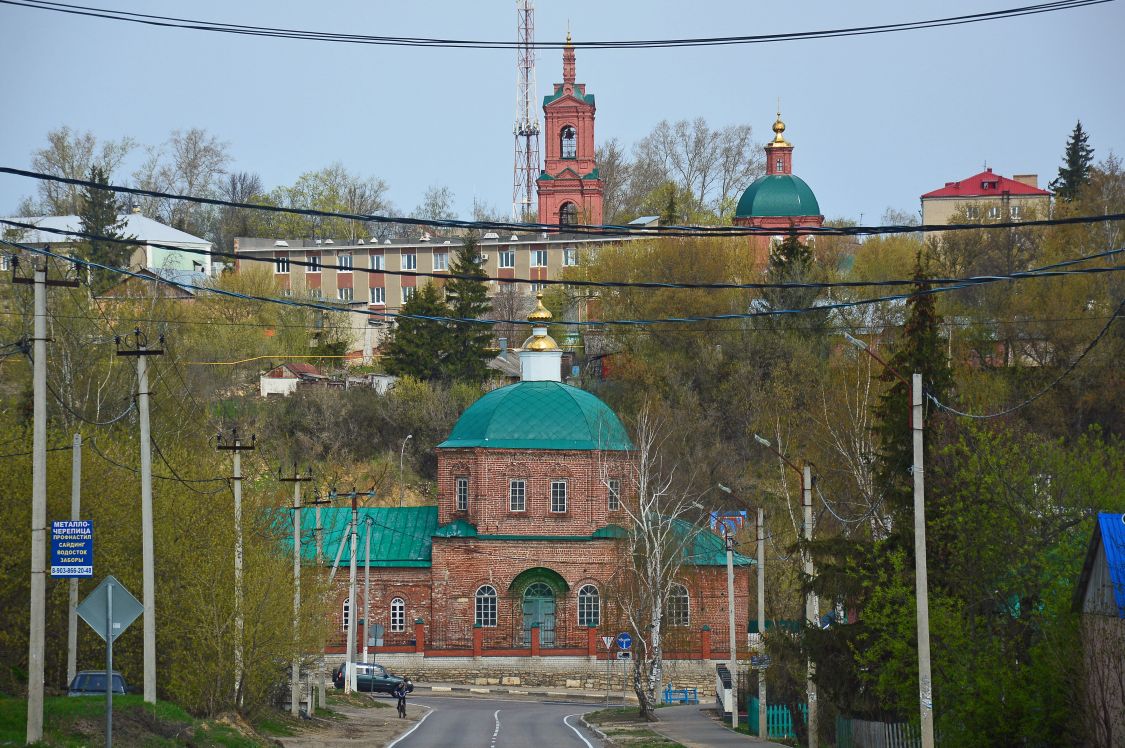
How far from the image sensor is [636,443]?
59156mm

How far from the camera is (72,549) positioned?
2367 centimetres

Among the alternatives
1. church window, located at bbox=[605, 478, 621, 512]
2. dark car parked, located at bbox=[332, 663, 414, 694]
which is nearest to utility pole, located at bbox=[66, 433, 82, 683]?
dark car parked, located at bbox=[332, 663, 414, 694]

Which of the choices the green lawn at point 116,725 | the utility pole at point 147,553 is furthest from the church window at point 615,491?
the utility pole at point 147,553

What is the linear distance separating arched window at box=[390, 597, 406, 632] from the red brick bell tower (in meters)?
42.3

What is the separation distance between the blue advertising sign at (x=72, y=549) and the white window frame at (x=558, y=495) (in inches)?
1306

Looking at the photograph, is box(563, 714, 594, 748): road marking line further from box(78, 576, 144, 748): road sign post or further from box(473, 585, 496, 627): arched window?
box(78, 576, 144, 748): road sign post

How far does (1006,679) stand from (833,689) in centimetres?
589

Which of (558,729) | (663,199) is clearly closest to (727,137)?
(663,199)

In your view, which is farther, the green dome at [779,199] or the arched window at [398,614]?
the green dome at [779,199]

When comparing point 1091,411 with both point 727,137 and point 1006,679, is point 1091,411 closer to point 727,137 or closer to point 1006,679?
point 1006,679

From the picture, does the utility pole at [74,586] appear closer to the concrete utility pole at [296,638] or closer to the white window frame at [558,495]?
the concrete utility pole at [296,638]

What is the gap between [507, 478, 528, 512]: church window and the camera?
56.4 meters

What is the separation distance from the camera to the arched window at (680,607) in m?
54.2

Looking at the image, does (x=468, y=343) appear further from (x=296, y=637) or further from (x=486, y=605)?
(x=296, y=637)
